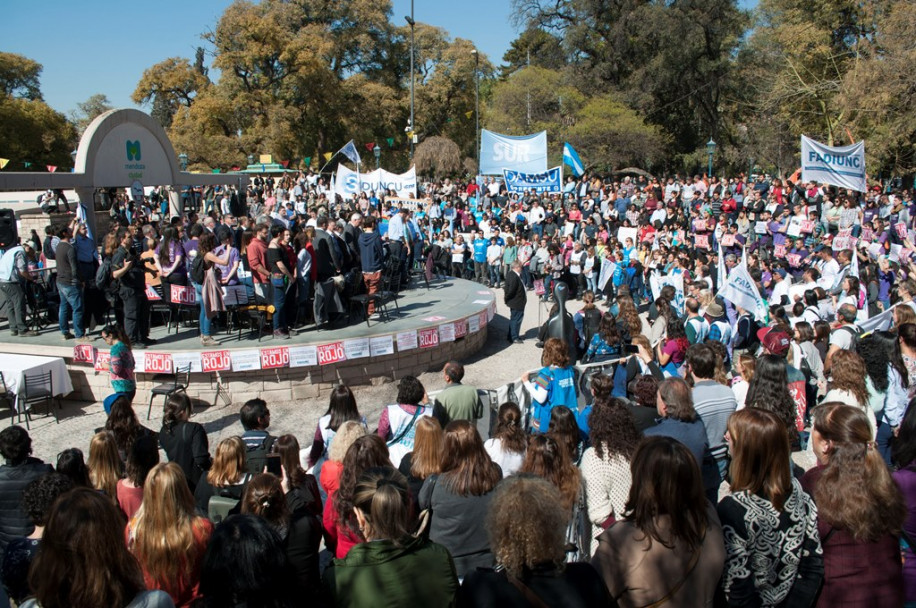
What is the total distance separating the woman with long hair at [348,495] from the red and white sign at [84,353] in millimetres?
6945

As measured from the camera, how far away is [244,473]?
15.0ft

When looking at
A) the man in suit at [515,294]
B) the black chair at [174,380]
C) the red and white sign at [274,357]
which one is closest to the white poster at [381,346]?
the red and white sign at [274,357]

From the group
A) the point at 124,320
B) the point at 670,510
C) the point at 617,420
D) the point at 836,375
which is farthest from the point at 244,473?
the point at 124,320

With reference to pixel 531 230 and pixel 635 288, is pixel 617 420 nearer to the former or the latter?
pixel 635 288

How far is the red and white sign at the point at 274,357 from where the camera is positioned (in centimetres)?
977

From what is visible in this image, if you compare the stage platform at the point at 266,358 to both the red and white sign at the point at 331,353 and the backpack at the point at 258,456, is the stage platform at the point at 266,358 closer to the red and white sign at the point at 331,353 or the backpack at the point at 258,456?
the red and white sign at the point at 331,353

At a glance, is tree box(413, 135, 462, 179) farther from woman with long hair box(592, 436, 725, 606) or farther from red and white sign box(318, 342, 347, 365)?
woman with long hair box(592, 436, 725, 606)

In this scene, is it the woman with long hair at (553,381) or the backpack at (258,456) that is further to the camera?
the woman with long hair at (553,381)

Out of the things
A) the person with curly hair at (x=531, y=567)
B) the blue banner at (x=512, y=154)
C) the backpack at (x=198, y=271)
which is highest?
the blue banner at (x=512, y=154)

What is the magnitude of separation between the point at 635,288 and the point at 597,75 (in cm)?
2765

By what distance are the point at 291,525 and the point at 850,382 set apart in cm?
439

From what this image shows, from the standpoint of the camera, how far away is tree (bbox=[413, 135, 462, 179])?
149ft

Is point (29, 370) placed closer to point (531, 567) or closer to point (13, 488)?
point (13, 488)

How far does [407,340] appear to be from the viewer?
427 inches
